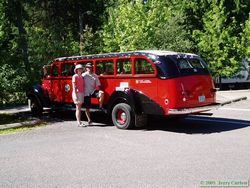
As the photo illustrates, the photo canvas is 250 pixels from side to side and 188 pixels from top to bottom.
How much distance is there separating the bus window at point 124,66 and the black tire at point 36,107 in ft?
13.2

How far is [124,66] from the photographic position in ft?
38.1

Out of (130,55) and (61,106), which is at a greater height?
(130,55)

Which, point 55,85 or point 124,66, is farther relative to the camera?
point 55,85

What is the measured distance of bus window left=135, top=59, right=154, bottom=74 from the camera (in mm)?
10742

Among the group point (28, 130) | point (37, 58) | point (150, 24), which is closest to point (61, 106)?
point (28, 130)

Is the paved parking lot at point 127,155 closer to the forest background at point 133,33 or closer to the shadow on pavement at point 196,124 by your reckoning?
the shadow on pavement at point 196,124

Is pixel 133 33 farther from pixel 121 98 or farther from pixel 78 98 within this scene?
pixel 121 98

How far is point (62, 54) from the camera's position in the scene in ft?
76.4

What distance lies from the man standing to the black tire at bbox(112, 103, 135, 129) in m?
0.78

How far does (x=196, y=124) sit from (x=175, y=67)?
7.48ft

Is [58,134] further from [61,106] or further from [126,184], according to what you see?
[126,184]

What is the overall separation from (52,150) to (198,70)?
15.3 feet

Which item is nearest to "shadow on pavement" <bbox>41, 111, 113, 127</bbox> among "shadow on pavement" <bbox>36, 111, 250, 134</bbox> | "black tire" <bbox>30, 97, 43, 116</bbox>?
"shadow on pavement" <bbox>36, 111, 250, 134</bbox>

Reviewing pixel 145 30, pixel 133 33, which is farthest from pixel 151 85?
pixel 133 33
